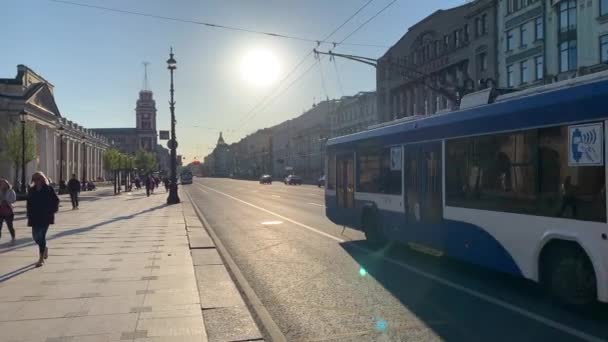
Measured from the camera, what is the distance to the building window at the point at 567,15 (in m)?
41.2

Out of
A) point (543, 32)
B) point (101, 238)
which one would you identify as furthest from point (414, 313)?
point (543, 32)

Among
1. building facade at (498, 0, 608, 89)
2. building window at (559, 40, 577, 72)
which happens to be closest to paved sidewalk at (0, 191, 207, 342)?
building facade at (498, 0, 608, 89)

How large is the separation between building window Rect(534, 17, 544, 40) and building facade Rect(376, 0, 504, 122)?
542cm

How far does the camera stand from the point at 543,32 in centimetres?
4469

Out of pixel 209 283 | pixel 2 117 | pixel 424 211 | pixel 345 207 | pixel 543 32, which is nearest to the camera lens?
pixel 209 283

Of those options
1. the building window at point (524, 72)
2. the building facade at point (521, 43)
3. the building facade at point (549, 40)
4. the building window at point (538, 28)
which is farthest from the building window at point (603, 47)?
the building window at point (524, 72)

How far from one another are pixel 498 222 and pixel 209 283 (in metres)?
4.44

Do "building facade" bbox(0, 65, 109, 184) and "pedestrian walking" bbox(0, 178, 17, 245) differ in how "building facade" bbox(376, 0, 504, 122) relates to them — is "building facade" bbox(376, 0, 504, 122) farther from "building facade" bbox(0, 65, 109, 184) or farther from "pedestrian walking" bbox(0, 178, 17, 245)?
"building facade" bbox(0, 65, 109, 184)

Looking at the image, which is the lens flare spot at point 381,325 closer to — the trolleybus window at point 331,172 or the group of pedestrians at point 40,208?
the group of pedestrians at point 40,208

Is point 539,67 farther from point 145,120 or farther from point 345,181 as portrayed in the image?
point 145,120

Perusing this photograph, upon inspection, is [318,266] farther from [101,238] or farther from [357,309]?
[101,238]

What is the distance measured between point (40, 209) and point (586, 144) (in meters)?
8.86

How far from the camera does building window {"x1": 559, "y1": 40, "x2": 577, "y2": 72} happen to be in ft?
135

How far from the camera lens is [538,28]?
45.6 meters
